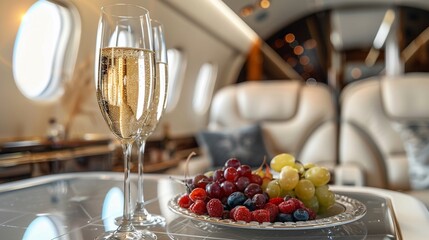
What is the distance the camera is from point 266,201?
67 cm

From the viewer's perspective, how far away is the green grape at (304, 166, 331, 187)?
75 cm

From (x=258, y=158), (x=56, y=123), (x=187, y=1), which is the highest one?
(x=187, y=1)

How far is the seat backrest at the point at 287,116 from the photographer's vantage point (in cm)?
266

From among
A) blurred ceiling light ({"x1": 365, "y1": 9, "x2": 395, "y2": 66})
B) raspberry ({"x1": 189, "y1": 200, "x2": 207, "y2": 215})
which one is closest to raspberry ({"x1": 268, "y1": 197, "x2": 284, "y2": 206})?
raspberry ({"x1": 189, "y1": 200, "x2": 207, "y2": 215})

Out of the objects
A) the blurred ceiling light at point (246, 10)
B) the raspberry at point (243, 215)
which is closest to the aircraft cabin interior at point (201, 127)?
the raspberry at point (243, 215)

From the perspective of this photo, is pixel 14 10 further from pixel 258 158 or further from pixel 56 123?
pixel 258 158

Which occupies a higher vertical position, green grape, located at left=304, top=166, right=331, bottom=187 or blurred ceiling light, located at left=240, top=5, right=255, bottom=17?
blurred ceiling light, located at left=240, top=5, right=255, bottom=17

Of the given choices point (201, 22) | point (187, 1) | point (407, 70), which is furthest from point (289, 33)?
point (187, 1)

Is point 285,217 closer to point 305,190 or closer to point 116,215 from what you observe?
point 305,190

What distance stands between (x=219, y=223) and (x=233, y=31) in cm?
545

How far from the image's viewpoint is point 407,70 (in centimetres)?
807

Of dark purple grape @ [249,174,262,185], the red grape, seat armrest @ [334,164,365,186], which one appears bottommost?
seat armrest @ [334,164,365,186]

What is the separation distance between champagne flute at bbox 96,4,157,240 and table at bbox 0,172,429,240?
2.5 inches

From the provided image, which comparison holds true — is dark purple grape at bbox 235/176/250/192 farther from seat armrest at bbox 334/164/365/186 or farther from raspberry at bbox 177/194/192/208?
seat armrest at bbox 334/164/365/186
